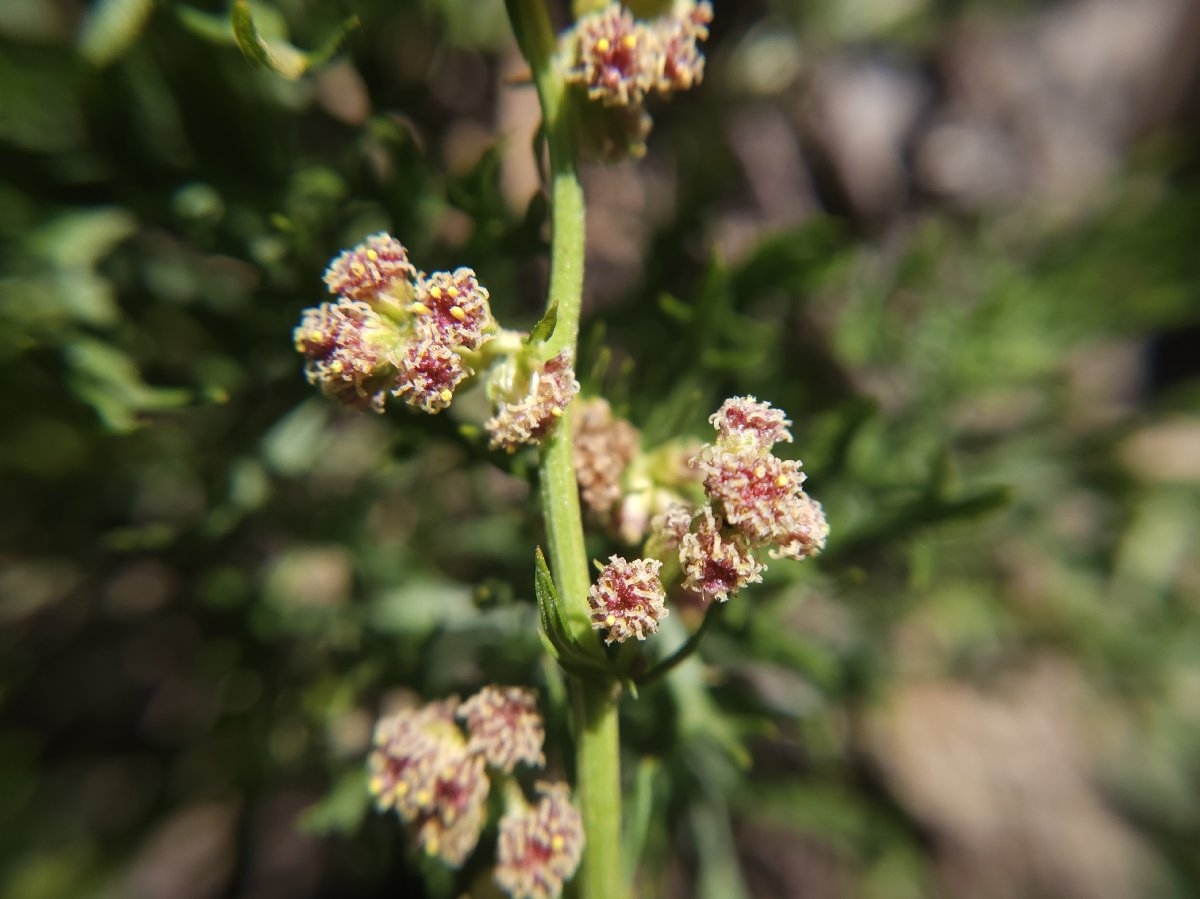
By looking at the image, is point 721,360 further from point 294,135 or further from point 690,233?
point 294,135

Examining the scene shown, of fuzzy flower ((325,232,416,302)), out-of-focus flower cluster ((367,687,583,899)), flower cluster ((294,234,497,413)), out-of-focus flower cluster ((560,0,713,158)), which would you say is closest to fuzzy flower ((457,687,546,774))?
out-of-focus flower cluster ((367,687,583,899))

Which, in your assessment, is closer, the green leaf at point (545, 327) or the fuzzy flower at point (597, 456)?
the green leaf at point (545, 327)

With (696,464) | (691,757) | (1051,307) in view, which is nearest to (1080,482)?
(1051,307)

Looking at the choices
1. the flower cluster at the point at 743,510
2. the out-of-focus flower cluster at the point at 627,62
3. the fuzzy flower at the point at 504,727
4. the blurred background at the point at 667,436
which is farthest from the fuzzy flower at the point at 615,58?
the fuzzy flower at the point at 504,727

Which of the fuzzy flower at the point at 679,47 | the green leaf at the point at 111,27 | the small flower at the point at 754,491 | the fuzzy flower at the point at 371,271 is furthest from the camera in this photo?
the green leaf at the point at 111,27

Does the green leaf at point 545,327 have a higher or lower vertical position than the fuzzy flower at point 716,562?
higher

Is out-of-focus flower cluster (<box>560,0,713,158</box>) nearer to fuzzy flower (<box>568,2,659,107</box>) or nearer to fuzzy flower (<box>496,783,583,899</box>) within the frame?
fuzzy flower (<box>568,2,659,107</box>)

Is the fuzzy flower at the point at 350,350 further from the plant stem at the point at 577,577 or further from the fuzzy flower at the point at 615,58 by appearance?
the fuzzy flower at the point at 615,58
